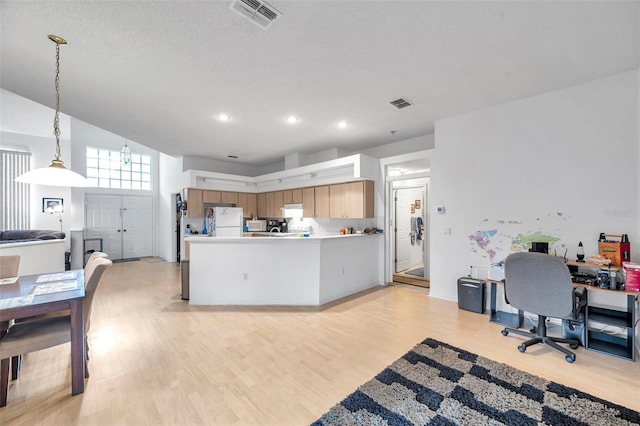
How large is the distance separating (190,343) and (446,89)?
13.9 feet

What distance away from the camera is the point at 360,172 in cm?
491

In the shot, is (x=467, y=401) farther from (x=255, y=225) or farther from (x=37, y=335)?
(x=255, y=225)

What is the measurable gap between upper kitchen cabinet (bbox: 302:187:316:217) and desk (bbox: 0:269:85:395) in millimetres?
4251

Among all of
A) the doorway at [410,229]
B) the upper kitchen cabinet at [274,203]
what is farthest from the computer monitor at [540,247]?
the upper kitchen cabinet at [274,203]

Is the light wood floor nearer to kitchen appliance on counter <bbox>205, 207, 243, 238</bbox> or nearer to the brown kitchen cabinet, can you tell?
the brown kitchen cabinet

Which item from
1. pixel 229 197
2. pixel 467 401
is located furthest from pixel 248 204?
pixel 467 401

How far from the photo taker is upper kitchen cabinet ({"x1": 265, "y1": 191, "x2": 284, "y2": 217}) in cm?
682

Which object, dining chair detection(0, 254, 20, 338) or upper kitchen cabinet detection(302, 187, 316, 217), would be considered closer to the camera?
dining chair detection(0, 254, 20, 338)

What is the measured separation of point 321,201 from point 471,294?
3.34 meters

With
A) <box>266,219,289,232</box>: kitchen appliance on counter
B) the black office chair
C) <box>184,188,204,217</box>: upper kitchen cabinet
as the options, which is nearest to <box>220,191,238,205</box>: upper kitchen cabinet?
<box>184,188,204,217</box>: upper kitchen cabinet

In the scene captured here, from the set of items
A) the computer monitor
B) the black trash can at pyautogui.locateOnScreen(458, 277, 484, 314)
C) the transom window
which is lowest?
the black trash can at pyautogui.locateOnScreen(458, 277, 484, 314)

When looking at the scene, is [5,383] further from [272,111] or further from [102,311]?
[272,111]

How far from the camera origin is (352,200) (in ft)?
17.1

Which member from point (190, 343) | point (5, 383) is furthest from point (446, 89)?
point (5, 383)
